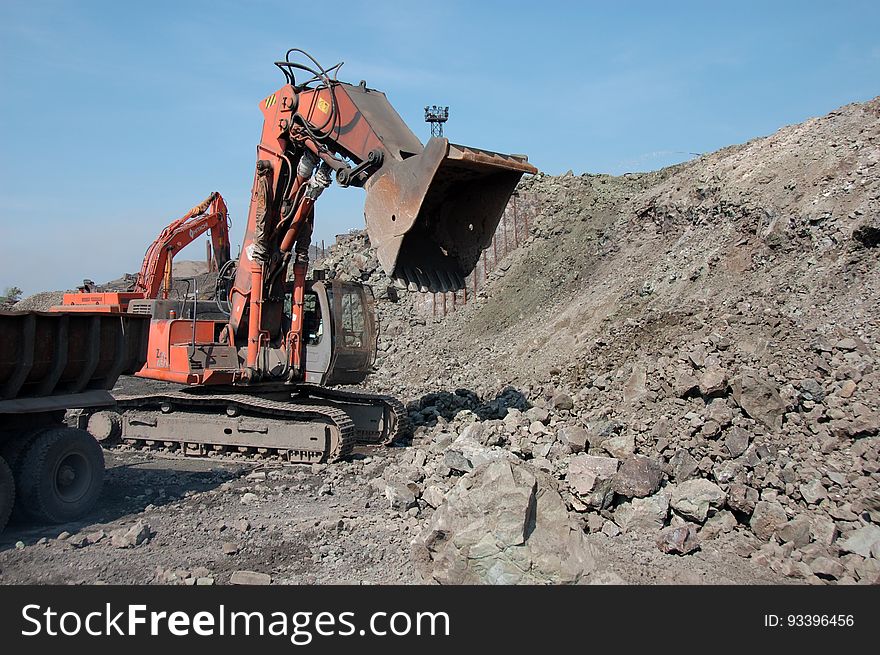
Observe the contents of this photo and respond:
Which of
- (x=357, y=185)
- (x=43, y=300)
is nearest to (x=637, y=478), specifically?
(x=357, y=185)

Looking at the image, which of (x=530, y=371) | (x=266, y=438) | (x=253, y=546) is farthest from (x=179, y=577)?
(x=530, y=371)

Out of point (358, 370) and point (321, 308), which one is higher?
point (321, 308)

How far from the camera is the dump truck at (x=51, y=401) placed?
6.93m

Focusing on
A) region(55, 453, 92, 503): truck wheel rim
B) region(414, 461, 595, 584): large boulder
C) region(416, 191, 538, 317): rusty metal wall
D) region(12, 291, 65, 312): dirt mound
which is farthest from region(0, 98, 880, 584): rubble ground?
region(12, 291, 65, 312): dirt mound

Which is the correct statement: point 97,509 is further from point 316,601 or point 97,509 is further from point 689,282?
point 689,282

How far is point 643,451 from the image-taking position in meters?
8.12

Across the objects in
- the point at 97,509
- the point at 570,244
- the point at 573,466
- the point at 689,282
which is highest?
the point at 570,244

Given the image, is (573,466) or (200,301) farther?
(200,301)

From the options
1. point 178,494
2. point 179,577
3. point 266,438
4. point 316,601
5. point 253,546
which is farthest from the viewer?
point 266,438

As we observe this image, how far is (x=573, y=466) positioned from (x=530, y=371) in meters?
6.94

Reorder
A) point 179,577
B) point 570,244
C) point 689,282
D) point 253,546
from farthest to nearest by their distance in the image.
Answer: point 570,244 < point 689,282 < point 253,546 < point 179,577

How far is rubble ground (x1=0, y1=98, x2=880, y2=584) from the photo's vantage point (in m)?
5.74

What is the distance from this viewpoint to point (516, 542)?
5.27m

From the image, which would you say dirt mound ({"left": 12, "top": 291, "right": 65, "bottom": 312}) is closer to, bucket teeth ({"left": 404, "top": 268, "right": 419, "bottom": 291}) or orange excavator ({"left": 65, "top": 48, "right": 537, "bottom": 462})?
orange excavator ({"left": 65, "top": 48, "right": 537, "bottom": 462})
